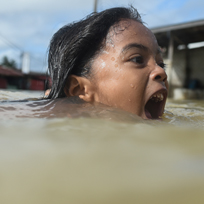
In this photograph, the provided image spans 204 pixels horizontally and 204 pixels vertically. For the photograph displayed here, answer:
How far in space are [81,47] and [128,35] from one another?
486mm

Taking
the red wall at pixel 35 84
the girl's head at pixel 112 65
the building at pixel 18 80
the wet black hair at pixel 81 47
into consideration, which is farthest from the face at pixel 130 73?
the red wall at pixel 35 84

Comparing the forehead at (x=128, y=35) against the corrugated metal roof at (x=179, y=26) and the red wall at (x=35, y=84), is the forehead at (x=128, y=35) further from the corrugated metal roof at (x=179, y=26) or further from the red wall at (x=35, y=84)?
the red wall at (x=35, y=84)

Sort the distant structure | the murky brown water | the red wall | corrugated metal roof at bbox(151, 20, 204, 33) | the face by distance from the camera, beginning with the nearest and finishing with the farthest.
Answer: the murky brown water, the face, corrugated metal roof at bbox(151, 20, 204, 33), the distant structure, the red wall

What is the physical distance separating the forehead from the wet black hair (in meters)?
0.08

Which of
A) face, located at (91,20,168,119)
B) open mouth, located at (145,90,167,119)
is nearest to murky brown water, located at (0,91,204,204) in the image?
face, located at (91,20,168,119)

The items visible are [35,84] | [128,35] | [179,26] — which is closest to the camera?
[128,35]

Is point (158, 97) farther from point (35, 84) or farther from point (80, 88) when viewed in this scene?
point (35, 84)

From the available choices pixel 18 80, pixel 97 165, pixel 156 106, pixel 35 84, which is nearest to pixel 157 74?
pixel 156 106

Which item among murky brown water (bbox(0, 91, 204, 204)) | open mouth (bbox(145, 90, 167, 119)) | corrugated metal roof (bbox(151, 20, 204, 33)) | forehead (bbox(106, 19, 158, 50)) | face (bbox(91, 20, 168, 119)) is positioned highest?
corrugated metal roof (bbox(151, 20, 204, 33))

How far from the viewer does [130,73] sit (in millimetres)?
1979

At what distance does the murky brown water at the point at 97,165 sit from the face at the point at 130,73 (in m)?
0.89

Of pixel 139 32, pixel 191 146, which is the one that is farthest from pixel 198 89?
pixel 191 146

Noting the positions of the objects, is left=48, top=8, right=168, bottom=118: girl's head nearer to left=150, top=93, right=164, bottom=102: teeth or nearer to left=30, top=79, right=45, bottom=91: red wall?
left=150, top=93, right=164, bottom=102: teeth

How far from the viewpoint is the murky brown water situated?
1.91 feet
